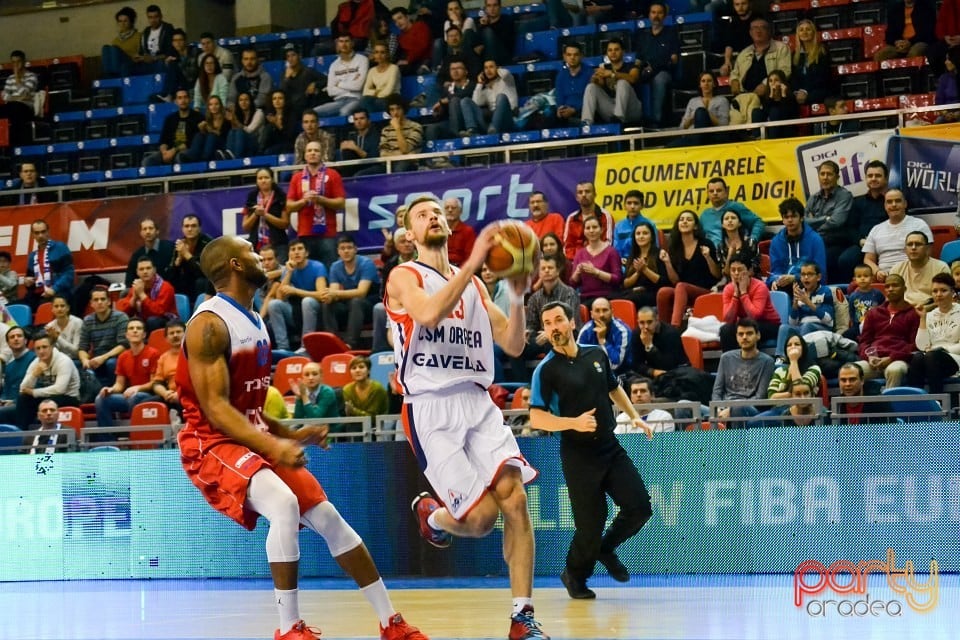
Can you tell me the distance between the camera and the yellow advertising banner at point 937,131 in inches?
611

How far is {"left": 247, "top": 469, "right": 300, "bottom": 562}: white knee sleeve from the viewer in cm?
704

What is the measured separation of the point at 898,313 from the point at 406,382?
7.44m

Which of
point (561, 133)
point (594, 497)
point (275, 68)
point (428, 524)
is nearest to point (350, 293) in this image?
point (561, 133)

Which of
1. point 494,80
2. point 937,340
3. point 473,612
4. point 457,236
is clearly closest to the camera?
point 473,612

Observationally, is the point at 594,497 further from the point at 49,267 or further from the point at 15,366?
the point at 49,267

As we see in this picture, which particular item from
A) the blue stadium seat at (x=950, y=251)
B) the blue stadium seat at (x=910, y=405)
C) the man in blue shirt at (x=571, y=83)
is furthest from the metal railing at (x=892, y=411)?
the man in blue shirt at (x=571, y=83)

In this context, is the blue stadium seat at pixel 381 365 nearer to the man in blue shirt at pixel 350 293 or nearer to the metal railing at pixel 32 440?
the man in blue shirt at pixel 350 293

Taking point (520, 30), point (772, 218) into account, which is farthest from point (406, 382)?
point (520, 30)

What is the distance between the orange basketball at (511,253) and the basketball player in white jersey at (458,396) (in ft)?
1.16

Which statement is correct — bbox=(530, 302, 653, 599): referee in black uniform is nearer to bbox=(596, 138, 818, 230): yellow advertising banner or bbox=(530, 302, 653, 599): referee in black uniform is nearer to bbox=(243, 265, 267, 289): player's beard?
bbox=(243, 265, 267, 289): player's beard

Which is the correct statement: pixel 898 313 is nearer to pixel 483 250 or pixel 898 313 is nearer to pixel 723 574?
pixel 723 574

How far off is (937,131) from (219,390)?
1084 centimetres

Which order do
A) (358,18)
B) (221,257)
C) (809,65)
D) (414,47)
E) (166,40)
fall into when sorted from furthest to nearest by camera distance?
(166,40) < (358,18) < (414,47) < (809,65) < (221,257)

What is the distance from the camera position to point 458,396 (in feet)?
25.5
